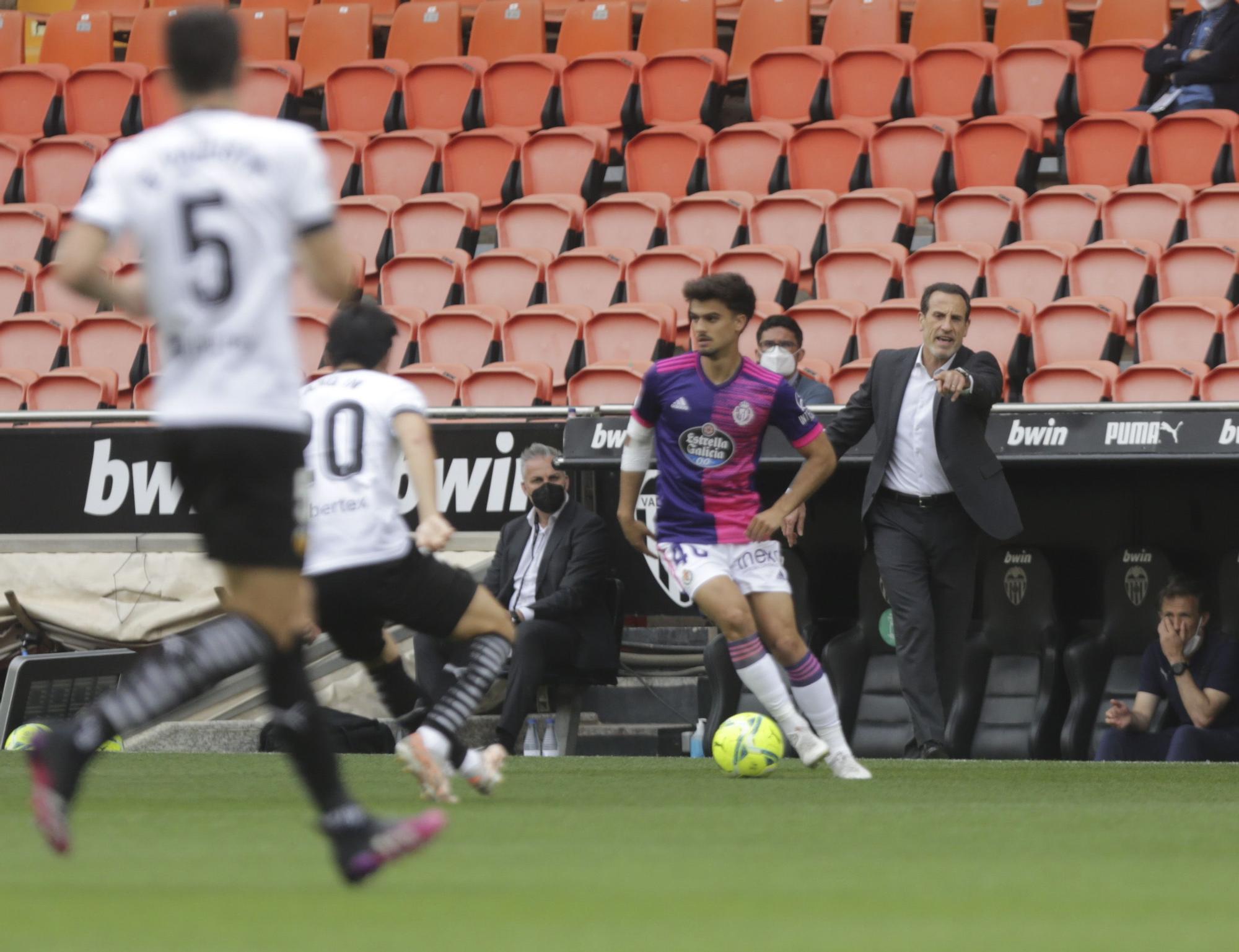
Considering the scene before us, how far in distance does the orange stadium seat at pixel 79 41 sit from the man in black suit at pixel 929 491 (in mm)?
11178

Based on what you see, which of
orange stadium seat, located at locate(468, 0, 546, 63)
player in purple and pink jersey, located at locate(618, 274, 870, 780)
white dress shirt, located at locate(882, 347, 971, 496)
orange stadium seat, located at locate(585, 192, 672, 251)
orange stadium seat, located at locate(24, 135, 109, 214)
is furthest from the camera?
orange stadium seat, located at locate(468, 0, 546, 63)

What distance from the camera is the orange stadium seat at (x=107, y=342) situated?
13492mm

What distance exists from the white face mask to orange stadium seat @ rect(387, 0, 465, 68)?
799cm

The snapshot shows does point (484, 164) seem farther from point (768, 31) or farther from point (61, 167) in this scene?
point (61, 167)

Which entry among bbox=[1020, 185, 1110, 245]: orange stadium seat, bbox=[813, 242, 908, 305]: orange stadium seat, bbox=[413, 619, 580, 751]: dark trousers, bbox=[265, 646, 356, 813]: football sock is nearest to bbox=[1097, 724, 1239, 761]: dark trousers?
bbox=[413, 619, 580, 751]: dark trousers

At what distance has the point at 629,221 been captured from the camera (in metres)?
13.6

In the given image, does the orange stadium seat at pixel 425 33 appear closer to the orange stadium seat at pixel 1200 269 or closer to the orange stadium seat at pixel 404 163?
the orange stadium seat at pixel 404 163

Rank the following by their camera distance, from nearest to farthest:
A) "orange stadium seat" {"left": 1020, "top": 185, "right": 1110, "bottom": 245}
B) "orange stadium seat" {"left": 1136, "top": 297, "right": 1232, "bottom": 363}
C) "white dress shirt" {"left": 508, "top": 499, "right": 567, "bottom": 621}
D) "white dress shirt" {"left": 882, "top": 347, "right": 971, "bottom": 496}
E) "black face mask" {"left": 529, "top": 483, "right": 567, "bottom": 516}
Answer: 1. "white dress shirt" {"left": 882, "top": 347, "right": 971, "bottom": 496}
2. "black face mask" {"left": 529, "top": 483, "right": 567, "bottom": 516}
3. "white dress shirt" {"left": 508, "top": 499, "right": 567, "bottom": 621}
4. "orange stadium seat" {"left": 1136, "top": 297, "right": 1232, "bottom": 363}
5. "orange stadium seat" {"left": 1020, "top": 185, "right": 1110, "bottom": 245}

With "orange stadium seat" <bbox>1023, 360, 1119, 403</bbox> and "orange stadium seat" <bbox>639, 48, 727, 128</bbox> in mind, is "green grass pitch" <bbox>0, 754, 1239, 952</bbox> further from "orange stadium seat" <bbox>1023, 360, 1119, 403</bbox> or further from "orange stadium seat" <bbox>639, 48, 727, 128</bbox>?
Answer: "orange stadium seat" <bbox>639, 48, 727, 128</bbox>

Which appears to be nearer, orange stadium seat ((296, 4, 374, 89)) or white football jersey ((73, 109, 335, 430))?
white football jersey ((73, 109, 335, 430))

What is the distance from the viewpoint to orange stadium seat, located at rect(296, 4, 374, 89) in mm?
17188

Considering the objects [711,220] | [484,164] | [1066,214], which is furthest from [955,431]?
[484,164]

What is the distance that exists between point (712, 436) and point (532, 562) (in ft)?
9.26

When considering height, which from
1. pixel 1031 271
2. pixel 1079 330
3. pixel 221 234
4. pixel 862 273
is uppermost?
pixel 221 234
